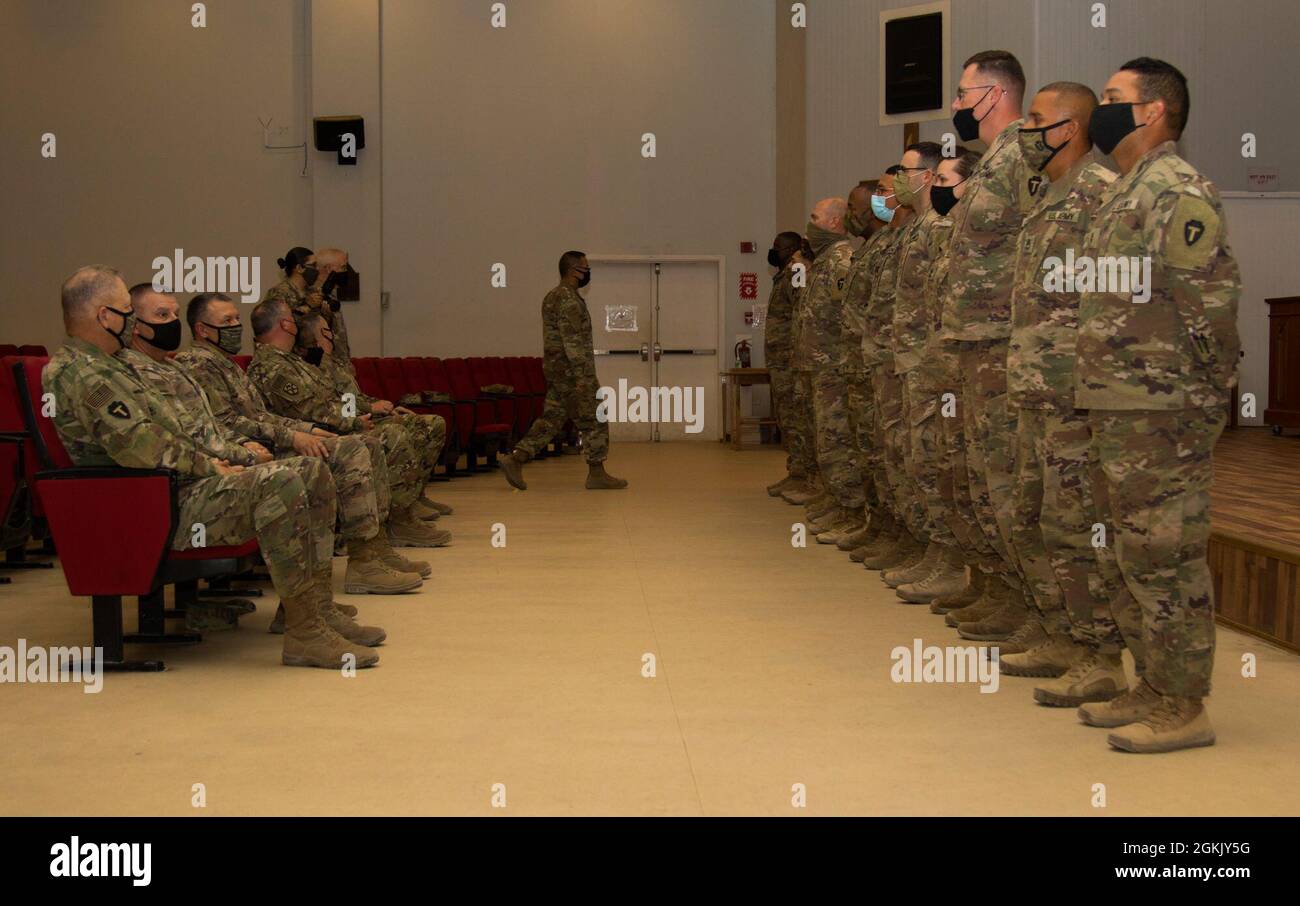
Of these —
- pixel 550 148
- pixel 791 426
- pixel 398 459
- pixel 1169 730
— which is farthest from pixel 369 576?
pixel 550 148

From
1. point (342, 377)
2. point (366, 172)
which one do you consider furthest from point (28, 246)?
point (342, 377)

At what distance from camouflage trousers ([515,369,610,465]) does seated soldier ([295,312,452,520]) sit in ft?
6.69

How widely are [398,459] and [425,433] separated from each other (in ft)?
1.86

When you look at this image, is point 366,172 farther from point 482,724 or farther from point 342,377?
point 482,724

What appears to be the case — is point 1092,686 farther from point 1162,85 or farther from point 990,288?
point 1162,85

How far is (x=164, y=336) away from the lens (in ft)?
14.1

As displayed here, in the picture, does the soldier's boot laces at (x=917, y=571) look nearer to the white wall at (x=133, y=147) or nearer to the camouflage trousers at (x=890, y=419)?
the camouflage trousers at (x=890, y=419)

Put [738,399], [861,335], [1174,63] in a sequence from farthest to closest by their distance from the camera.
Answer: [1174,63]
[738,399]
[861,335]

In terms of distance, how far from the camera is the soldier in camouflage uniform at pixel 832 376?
6.57 metres

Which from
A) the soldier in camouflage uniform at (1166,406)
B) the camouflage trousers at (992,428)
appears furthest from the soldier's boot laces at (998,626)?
the soldier in camouflage uniform at (1166,406)

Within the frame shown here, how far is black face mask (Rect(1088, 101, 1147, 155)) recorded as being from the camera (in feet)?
10.6

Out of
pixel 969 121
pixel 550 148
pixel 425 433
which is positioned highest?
pixel 550 148

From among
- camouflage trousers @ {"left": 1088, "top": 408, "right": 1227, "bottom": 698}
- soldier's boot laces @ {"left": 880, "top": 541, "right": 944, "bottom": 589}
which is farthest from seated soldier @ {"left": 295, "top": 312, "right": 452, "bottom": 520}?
camouflage trousers @ {"left": 1088, "top": 408, "right": 1227, "bottom": 698}

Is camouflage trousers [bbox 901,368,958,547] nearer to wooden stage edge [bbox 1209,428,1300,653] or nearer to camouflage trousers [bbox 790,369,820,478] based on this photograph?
wooden stage edge [bbox 1209,428,1300,653]
